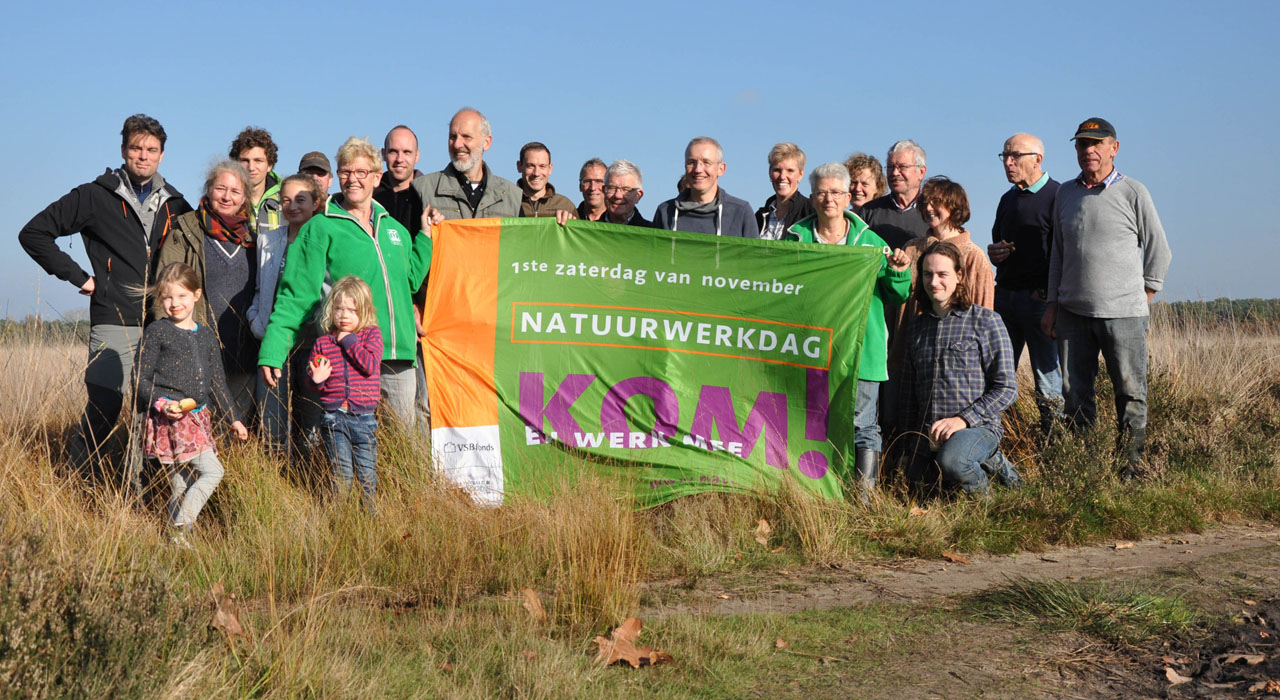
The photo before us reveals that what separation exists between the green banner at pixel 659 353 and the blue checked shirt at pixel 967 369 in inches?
20.1

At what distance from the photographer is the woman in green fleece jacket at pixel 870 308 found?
6855mm

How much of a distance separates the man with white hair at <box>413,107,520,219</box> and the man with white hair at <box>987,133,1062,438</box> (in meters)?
3.73

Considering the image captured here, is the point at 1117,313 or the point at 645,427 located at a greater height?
the point at 1117,313

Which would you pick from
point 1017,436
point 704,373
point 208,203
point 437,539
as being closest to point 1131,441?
point 1017,436

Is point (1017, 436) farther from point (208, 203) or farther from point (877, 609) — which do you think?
point (208, 203)

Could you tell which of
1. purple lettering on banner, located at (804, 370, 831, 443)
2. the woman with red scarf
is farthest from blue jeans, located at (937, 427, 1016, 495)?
the woman with red scarf

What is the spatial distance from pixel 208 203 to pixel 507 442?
2.42 meters

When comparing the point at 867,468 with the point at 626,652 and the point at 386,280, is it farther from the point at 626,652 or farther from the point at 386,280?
the point at 386,280

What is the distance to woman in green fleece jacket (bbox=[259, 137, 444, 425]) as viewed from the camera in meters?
6.27

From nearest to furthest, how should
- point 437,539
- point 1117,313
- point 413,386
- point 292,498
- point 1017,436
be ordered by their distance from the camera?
point 437,539 < point 292,498 < point 413,386 < point 1117,313 < point 1017,436

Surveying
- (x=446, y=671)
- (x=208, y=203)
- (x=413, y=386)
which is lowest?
(x=446, y=671)

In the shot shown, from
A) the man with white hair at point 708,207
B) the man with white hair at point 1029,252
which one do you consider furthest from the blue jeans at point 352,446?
the man with white hair at point 1029,252

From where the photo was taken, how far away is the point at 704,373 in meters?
6.98

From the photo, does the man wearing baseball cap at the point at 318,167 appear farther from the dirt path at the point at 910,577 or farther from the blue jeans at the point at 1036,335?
the blue jeans at the point at 1036,335
